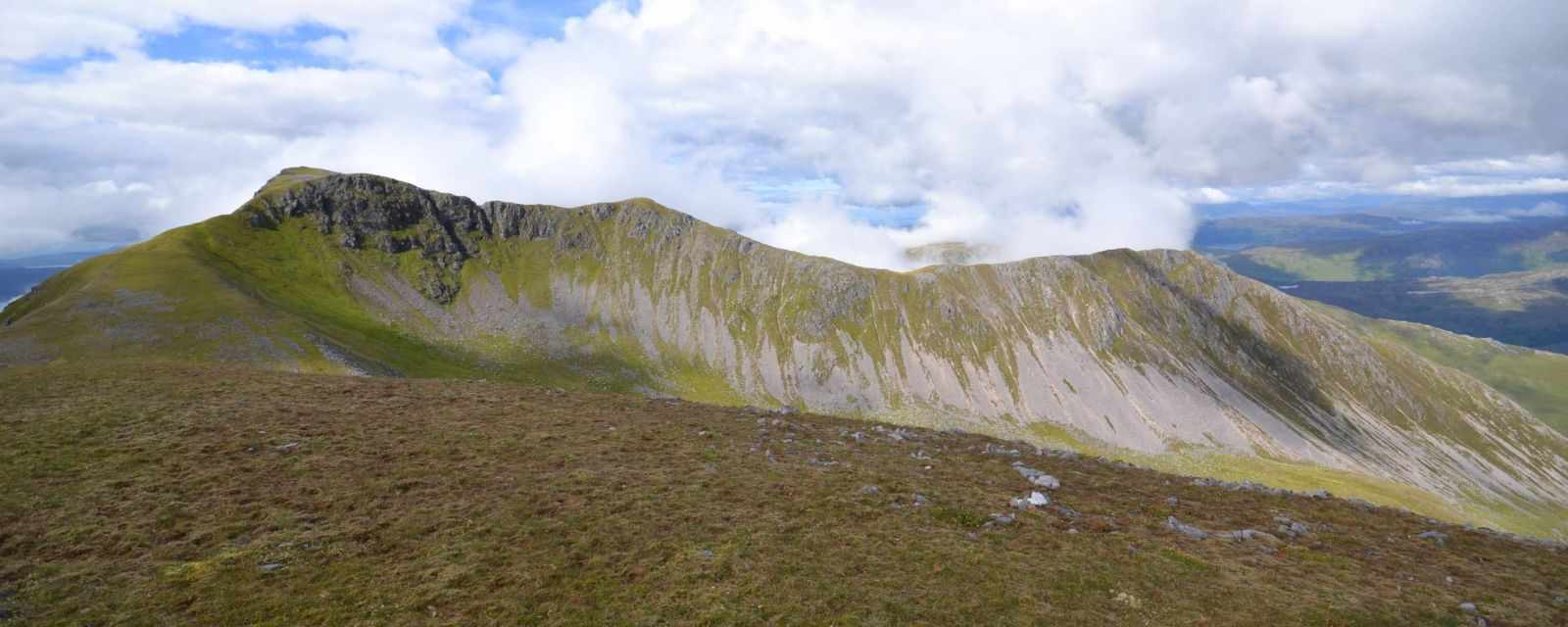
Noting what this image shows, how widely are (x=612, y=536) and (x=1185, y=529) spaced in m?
22.7

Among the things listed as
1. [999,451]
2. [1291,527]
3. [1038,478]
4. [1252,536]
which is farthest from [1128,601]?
[999,451]

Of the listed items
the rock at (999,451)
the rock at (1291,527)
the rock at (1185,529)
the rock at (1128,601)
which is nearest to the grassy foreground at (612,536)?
the rock at (1128,601)

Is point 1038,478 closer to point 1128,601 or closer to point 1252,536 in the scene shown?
point 1252,536

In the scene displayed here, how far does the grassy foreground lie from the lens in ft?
58.3

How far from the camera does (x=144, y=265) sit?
117 m

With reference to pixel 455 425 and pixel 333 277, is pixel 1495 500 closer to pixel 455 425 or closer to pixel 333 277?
pixel 455 425

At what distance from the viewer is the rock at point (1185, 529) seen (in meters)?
26.0

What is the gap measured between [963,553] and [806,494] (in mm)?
7123

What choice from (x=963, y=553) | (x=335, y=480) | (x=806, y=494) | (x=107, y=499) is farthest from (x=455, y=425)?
(x=963, y=553)

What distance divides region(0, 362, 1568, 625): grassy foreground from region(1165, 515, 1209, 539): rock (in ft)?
1.76

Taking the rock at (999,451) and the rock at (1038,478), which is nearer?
the rock at (1038,478)

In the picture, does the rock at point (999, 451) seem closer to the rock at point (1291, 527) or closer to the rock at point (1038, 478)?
the rock at point (1038, 478)

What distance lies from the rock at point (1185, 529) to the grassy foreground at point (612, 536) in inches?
21.2

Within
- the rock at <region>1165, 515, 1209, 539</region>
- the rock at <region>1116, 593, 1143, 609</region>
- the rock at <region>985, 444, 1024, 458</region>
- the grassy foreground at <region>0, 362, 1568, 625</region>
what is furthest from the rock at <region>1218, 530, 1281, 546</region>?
the rock at <region>985, 444, 1024, 458</region>
